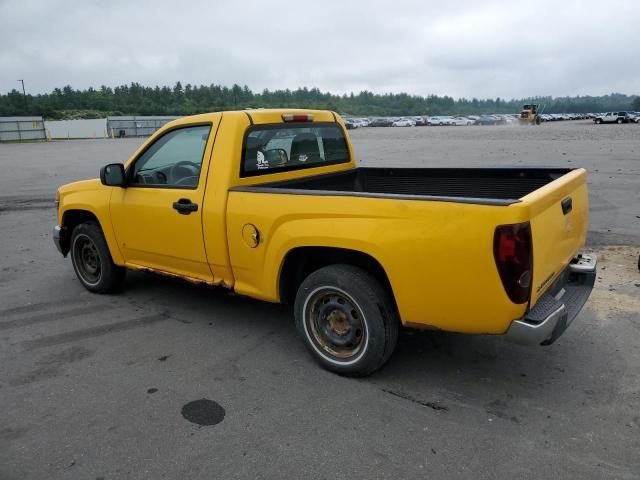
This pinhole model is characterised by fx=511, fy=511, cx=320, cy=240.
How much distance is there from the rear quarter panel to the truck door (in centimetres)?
81

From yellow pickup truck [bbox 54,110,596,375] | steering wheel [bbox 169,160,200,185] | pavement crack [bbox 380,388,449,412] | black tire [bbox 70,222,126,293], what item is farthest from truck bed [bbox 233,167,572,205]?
black tire [bbox 70,222,126,293]

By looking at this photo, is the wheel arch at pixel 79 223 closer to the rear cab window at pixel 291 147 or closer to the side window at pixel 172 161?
the side window at pixel 172 161

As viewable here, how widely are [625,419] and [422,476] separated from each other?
1327mm

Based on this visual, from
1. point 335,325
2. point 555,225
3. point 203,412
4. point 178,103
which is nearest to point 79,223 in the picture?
point 203,412

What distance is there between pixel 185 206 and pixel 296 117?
1310 mm

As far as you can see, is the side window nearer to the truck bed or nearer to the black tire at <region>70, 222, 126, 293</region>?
the truck bed

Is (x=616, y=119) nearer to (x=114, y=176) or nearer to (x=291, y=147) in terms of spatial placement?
(x=291, y=147)

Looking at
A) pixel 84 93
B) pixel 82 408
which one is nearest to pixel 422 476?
pixel 82 408

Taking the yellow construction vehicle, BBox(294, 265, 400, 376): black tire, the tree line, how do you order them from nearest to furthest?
BBox(294, 265, 400, 376): black tire < the yellow construction vehicle < the tree line

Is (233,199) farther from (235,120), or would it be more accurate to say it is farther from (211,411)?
(211,411)

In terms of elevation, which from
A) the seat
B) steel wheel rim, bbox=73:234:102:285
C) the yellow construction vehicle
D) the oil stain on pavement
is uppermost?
the yellow construction vehicle

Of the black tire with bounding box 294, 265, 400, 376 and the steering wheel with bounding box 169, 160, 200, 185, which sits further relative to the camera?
the steering wheel with bounding box 169, 160, 200, 185

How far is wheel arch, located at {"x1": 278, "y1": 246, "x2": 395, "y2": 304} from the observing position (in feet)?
11.3

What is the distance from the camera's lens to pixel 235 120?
402cm
